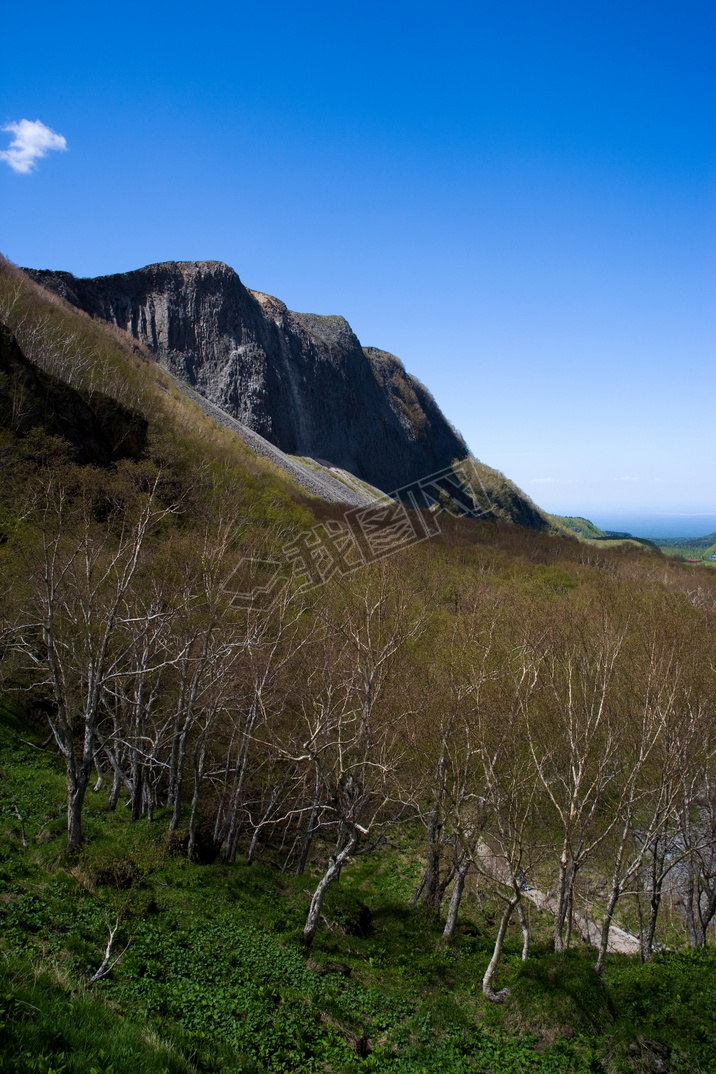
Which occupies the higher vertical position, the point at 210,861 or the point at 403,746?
the point at 403,746

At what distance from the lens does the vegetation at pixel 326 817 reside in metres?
8.80

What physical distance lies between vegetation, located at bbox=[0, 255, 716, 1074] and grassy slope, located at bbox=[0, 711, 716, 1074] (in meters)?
0.06

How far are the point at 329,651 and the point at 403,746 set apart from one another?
3.85m

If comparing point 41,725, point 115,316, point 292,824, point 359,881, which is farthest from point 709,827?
point 115,316

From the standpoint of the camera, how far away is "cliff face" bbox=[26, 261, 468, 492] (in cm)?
10494

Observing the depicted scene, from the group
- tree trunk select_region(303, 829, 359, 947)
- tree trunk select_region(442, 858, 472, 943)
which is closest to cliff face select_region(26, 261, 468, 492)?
tree trunk select_region(442, 858, 472, 943)

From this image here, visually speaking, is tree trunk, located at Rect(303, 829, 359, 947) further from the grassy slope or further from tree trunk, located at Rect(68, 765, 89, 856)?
tree trunk, located at Rect(68, 765, 89, 856)

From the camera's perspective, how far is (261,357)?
115m

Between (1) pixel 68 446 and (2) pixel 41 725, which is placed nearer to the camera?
(2) pixel 41 725

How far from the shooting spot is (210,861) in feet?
50.4

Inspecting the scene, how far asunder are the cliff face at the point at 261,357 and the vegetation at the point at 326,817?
3287 inches

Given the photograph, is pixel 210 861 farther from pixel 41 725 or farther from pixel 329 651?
pixel 41 725

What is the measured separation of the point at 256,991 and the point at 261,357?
11624 centimetres

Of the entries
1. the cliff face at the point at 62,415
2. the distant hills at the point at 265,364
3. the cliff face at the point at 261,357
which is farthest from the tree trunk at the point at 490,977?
the cliff face at the point at 261,357
